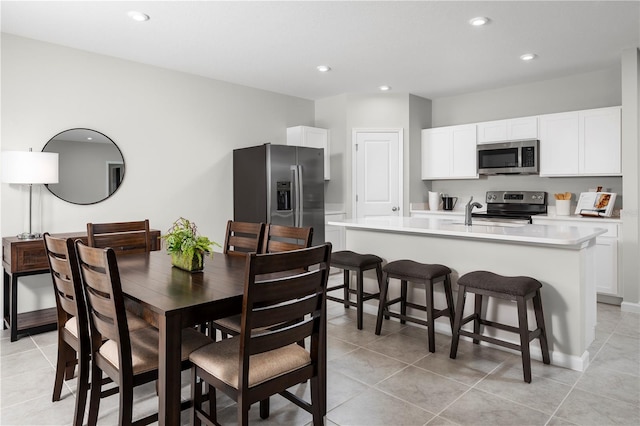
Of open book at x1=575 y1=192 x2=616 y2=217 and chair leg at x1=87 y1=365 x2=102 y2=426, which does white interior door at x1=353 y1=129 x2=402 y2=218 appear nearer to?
open book at x1=575 y1=192 x2=616 y2=217

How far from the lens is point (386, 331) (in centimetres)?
348

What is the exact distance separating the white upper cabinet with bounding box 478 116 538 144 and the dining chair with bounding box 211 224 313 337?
3.77m

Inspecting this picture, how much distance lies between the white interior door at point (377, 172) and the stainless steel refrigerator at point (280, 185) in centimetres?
75

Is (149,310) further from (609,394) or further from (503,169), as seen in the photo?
(503,169)

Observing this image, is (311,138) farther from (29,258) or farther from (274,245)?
(29,258)

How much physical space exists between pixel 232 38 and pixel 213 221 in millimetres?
2206

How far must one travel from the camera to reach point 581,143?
4629mm

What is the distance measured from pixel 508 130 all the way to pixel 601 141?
1051mm

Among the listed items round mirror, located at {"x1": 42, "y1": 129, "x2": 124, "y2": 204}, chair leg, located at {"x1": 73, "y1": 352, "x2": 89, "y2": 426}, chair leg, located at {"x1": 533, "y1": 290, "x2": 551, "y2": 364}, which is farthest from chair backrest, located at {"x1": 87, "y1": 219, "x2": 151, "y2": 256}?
chair leg, located at {"x1": 533, "y1": 290, "x2": 551, "y2": 364}

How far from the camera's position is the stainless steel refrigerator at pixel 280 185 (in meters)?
4.75

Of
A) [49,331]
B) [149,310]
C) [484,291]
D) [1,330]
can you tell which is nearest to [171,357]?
[149,310]

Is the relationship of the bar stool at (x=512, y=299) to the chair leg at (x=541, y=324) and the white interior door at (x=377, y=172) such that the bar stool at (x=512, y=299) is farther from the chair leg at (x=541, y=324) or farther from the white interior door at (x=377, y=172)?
the white interior door at (x=377, y=172)

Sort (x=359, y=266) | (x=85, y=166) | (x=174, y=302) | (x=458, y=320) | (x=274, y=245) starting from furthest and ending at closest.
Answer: (x=85, y=166) → (x=359, y=266) → (x=458, y=320) → (x=274, y=245) → (x=174, y=302)

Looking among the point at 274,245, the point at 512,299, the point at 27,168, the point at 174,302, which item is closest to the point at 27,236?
the point at 27,168
